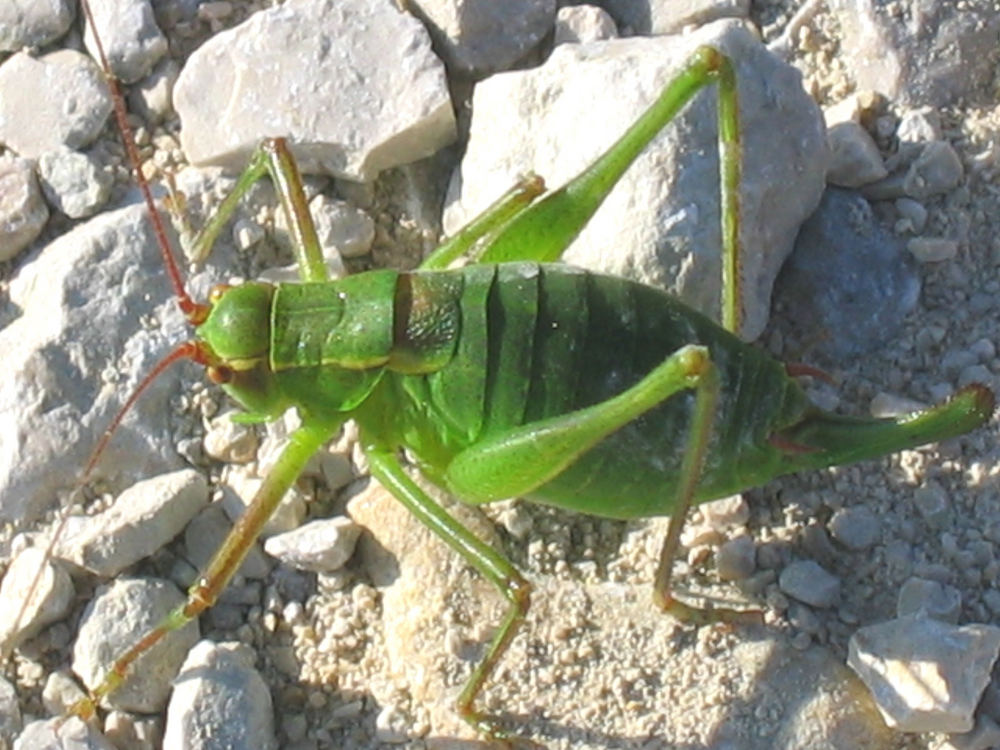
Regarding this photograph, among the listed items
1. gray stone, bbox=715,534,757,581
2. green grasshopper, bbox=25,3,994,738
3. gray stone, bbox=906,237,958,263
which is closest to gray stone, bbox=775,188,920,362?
gray stone, bbox=906,237,958,263

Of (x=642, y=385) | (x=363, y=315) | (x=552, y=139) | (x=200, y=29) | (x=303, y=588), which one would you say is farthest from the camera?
(x=200, y=29)

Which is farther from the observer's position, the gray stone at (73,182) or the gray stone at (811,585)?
the gray stone at (73,182)

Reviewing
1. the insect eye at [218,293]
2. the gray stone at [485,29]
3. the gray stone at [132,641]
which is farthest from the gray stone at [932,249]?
the gray stone at [132,641]

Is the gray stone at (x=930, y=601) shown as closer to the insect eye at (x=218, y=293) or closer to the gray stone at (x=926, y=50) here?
A: the gray stone at (x=926, y=50)

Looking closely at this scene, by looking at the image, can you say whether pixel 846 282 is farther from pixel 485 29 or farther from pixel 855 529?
pixel 485 29

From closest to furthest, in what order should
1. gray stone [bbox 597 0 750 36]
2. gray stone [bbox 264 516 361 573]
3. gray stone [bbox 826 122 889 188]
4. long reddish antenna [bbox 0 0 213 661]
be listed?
long reddish antenna [bbox 0 0 213 661] < gray stone [bbox 264 516 361 573] < gray stone [bbox 826 122 889 188] < gray stone [bbox 597 0 750 36]

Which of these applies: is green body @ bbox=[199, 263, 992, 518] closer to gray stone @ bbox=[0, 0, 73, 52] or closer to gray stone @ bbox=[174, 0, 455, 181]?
gray stone @ bbox=[174, 0, 455, 181]

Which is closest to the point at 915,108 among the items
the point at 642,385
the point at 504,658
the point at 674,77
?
the point at 674,77

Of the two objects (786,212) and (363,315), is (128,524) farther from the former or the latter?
(786,212)
